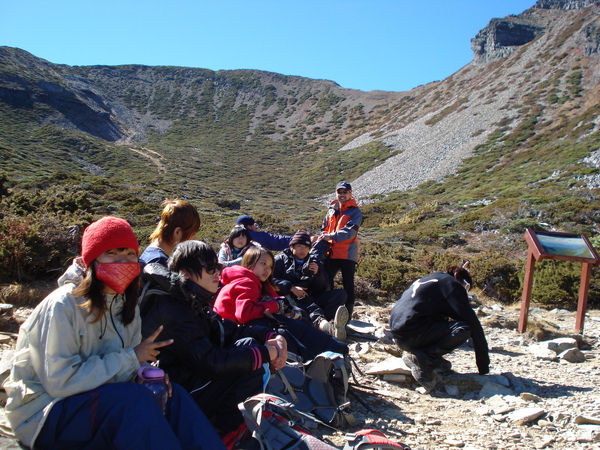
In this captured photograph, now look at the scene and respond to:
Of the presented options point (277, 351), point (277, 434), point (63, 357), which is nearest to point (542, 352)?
point (277, 351)

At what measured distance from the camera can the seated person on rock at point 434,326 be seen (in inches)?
148

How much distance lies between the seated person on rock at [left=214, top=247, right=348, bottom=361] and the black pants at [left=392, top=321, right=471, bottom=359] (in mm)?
794

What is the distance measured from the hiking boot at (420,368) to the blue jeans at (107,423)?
2488mm

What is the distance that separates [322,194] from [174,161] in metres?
20.5

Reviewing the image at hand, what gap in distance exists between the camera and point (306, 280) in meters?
4.57

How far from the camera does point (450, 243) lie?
44.3ft

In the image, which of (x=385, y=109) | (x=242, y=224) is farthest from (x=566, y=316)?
(x=385, y=109)

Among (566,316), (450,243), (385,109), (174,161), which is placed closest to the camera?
(566,316)

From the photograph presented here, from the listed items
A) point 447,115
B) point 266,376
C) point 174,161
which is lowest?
point 266,376

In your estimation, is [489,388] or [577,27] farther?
[577,27]

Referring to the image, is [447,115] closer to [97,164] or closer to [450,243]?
[97,164]

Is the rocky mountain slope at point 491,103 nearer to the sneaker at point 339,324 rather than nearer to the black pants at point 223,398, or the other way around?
the sneaker at point 339,324

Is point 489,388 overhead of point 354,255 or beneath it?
beneath

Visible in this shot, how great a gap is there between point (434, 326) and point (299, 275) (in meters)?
1.42
